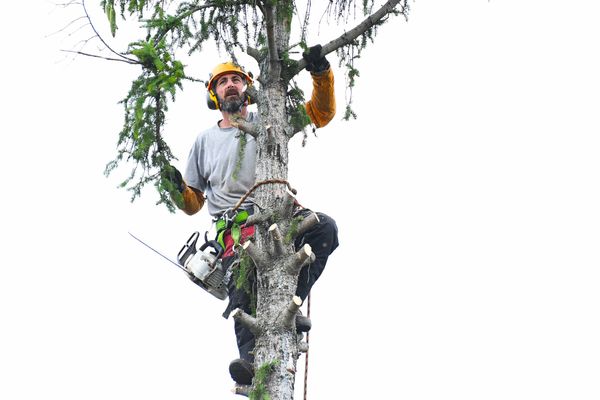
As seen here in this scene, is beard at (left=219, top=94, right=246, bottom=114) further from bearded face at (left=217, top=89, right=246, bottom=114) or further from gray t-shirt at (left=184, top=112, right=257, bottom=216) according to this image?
gray t-shirt at (left=184, top=112, right=257, bottom=216)

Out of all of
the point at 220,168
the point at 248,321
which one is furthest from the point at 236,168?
the point at 248,321

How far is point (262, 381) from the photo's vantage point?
4.60m

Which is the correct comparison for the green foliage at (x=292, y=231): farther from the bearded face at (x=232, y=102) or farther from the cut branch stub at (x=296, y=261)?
the bearded face at (x=232, y=102)

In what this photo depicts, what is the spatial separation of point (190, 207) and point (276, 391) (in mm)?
2055

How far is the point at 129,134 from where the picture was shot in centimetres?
547

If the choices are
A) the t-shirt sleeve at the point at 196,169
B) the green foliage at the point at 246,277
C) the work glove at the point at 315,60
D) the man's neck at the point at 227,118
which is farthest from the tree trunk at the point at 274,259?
the t-shirt sleeve at the point at 196,169

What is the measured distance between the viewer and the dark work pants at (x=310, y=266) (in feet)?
18.1

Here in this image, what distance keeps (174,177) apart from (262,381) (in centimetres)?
178

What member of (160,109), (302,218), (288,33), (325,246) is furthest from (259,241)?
(288,33)

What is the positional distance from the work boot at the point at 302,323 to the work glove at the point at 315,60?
4.84ft

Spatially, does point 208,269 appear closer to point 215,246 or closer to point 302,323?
point 215,246

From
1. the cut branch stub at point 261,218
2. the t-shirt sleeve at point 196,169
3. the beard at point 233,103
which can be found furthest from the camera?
the t-shirt sleeve at point 196,169

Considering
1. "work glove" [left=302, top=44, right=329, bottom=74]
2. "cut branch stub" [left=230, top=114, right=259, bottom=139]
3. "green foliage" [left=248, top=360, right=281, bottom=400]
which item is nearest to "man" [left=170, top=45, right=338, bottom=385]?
"work glove" [left=302, top=44, right=329, bottom=74]

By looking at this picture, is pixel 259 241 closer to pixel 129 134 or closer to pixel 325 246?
pixel 325 246
